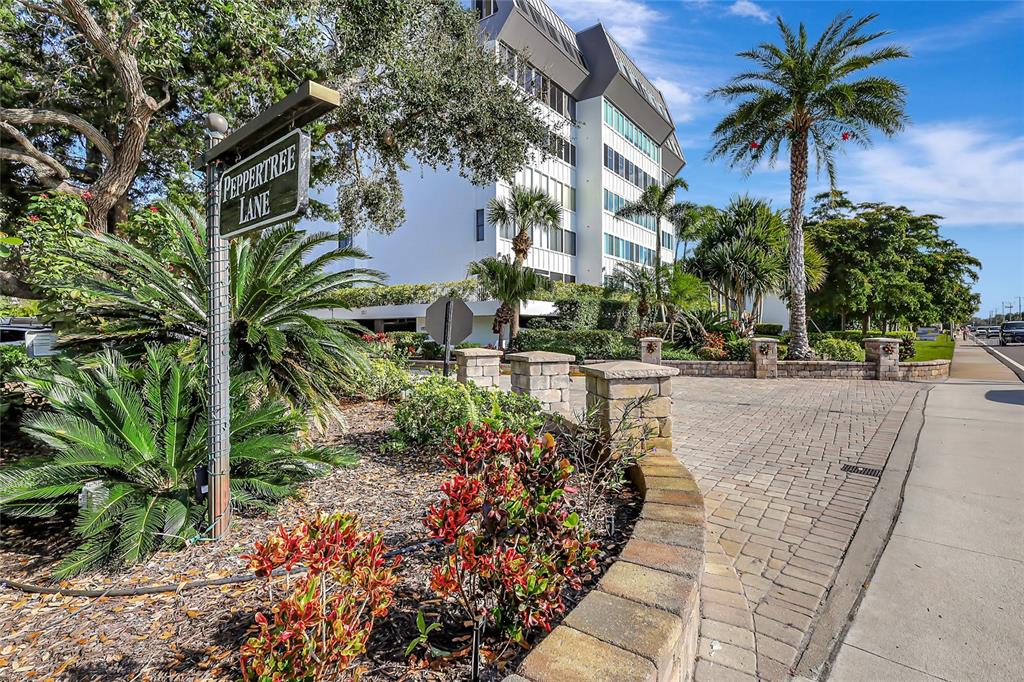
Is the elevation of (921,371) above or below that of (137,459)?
below

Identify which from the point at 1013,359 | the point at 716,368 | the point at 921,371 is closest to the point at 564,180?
the point at 716,368

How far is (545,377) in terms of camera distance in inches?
270

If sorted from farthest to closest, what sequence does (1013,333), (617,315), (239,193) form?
(1013,333)
(617,315)
(239,193)

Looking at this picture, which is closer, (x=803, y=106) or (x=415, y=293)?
(x=803, y=106)

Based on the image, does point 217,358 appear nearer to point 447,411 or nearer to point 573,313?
point 447,411

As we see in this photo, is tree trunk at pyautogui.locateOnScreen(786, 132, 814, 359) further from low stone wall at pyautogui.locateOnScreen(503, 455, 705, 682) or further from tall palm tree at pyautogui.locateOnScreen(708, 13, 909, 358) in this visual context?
low stone wall at pyautogui.locateOnScreen(503, 455, 705, 682)

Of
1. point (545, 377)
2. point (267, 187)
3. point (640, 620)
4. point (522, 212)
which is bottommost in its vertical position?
point (640, 620)

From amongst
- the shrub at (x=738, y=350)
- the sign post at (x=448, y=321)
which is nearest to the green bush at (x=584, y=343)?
the shrub at (x=738, y=350)

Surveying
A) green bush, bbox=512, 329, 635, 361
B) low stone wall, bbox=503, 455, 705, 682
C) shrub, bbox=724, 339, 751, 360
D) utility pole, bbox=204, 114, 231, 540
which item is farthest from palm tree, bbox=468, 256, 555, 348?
low stone wall, bbox=503, 455, 705, 682

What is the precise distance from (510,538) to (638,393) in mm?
2541

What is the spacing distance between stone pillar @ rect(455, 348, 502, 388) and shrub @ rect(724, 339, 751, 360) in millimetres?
10899

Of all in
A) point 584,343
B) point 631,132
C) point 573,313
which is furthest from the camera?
point 631,132

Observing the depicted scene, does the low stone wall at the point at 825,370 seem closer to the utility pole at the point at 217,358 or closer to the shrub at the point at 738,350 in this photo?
the shrub at the point at 738,350

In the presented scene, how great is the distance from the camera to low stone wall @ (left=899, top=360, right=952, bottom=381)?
44.0 ft
